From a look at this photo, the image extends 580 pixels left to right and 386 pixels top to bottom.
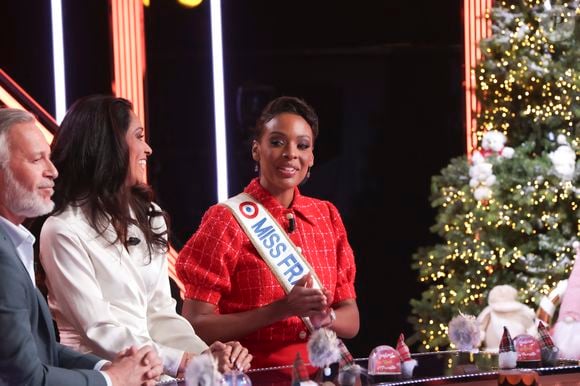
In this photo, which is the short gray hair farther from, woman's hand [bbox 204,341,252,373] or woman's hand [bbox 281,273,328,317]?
woman's hand [bbox 281,273,328,317]

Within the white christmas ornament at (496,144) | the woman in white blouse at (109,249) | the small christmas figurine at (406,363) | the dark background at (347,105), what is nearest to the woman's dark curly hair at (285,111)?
the woman in white blouse at (109,249)

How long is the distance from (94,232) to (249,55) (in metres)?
4.44

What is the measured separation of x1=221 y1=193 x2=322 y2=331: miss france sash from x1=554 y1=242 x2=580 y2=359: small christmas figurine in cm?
76

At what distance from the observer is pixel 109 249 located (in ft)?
10.6

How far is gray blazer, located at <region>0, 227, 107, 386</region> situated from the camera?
245 cm

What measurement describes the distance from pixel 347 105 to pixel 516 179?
5.04 ft

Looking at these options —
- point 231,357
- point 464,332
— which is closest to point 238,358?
point 231,357

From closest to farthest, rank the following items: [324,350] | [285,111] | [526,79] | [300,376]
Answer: [300,376]
[324,350]
[285,111]
[526,79]

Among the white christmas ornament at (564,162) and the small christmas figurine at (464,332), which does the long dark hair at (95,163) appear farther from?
the white christmas ornament at (564,162)

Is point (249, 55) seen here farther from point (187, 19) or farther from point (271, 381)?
point (271, 381)

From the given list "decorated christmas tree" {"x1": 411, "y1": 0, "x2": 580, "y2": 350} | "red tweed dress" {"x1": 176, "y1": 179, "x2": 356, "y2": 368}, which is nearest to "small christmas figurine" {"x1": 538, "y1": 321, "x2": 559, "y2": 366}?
"red tweed dress" {"x1": 176, "y1": 179, "x2": 356, "y2": 368}

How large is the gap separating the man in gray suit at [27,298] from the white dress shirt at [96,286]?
0.27 meters

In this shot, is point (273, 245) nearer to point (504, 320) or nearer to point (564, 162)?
point (504, 320)

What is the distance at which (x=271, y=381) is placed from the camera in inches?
120
